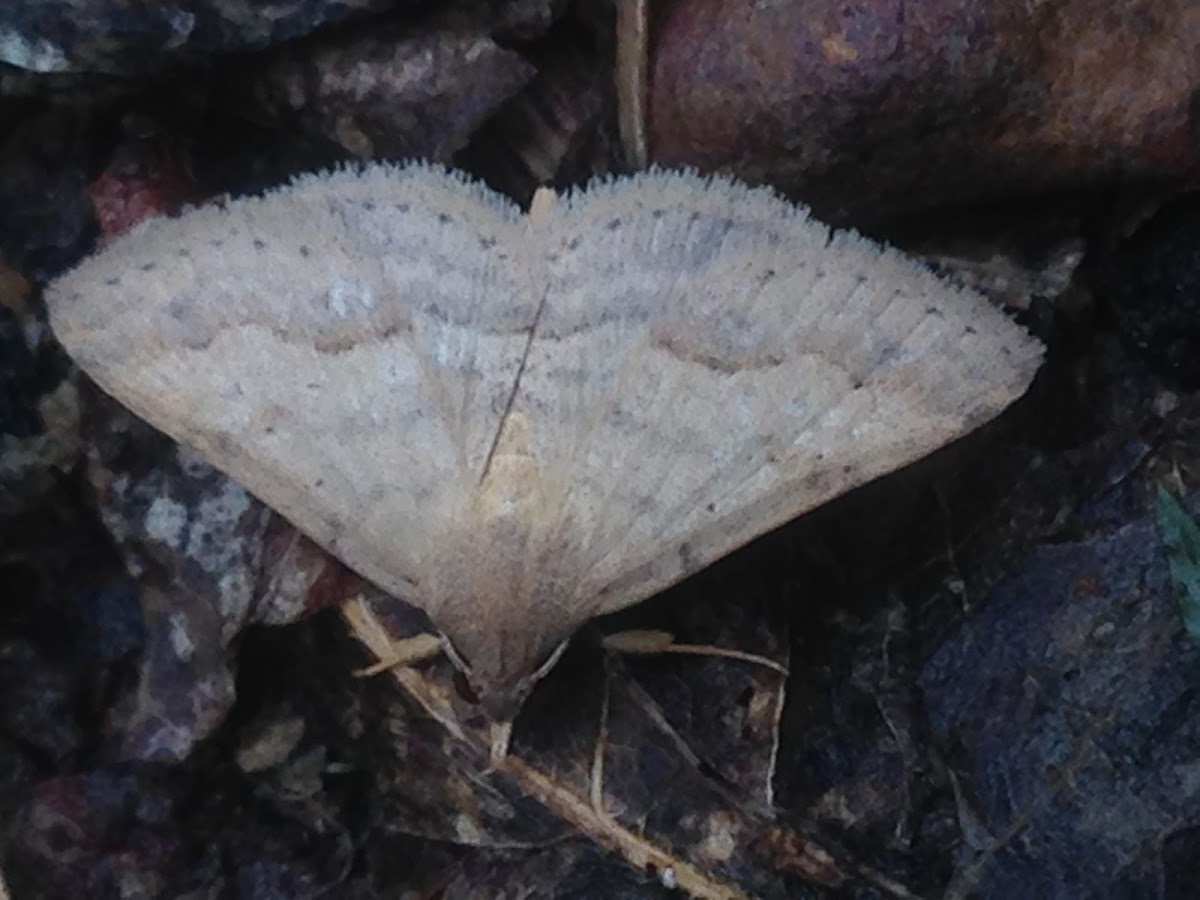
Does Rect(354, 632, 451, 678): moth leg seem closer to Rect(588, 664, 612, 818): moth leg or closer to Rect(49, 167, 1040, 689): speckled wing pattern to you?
Rect(49, 167, 1040, 689): speckled wing pattern

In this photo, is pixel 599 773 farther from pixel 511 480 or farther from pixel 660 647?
pixel 511 480

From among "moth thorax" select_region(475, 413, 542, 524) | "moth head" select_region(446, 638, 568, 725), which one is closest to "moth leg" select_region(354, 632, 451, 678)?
"moth head" select_region(446, 638, 568, 725)

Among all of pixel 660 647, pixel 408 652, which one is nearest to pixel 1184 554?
pixel 660 647

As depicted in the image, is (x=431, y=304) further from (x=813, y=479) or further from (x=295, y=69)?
(x=813, y=479)

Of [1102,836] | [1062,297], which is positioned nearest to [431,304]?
[1062,297]

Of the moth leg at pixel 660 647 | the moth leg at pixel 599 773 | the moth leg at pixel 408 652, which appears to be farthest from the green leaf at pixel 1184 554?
the moth leg at pixel 408 652

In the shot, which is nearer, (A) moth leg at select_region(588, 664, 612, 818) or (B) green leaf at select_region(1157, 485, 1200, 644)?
(B) green leaf at select_region(1157, 485, 1200, 644)

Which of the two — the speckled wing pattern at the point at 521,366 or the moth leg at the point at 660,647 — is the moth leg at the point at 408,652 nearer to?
the speckled wing pattern at the point at 521,366
